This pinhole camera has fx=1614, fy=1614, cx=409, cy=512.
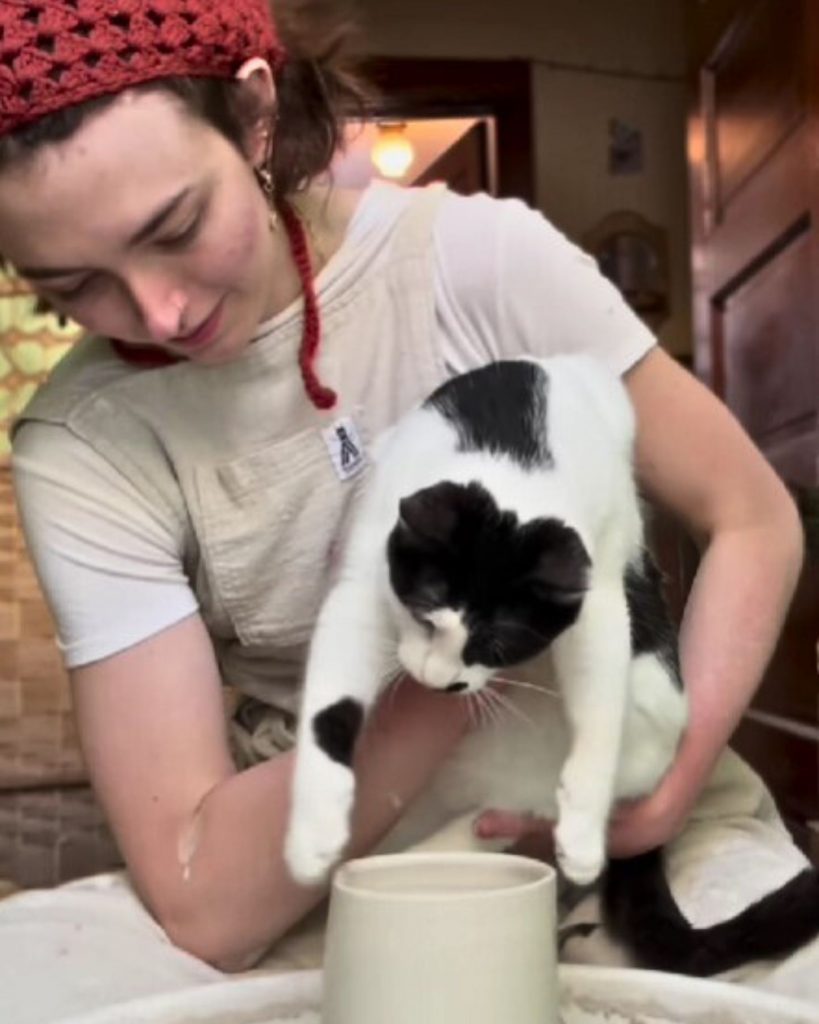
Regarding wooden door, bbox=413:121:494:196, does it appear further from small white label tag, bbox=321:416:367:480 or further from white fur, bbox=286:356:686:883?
white fur, bbox=286:356:686:883

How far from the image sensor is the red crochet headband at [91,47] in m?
0.85

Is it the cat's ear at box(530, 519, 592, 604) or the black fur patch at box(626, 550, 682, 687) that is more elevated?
the cat's ear at box(530, 519, 592, 604)

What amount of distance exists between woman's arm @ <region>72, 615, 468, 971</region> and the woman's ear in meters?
0.30

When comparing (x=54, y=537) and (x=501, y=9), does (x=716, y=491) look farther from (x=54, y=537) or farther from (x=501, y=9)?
(x=501, y=9)

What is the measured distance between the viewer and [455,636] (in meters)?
0.79

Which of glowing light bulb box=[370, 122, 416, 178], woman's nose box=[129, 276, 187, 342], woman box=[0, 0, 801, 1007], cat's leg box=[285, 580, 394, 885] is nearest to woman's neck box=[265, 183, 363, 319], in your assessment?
woman box=[0, 0, 801, 1007]

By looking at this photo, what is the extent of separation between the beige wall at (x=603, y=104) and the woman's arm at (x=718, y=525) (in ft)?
6.84

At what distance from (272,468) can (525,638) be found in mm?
310

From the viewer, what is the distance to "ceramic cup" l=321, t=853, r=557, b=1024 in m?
0.58

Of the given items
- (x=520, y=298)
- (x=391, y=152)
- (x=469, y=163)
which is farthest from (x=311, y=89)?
(x=391, y=152)

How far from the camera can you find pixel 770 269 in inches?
88.0

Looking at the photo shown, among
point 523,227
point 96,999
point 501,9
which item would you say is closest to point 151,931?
point 96,999

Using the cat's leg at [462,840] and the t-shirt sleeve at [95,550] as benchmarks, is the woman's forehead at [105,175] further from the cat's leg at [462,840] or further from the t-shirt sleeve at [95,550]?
the cat's leg at [462,840]

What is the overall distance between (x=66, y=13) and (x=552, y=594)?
0.40 metres
